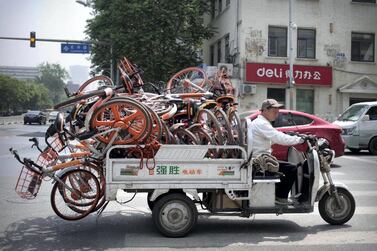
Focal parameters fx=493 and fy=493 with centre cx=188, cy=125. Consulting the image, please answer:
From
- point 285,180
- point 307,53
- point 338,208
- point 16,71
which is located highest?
point 16,71

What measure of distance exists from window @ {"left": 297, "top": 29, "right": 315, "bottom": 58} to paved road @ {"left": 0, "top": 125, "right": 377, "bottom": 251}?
64.1ft

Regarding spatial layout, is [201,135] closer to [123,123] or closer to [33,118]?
[123,123]

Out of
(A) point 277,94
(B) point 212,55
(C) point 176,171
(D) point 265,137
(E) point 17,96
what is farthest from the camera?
(E) point 17,96

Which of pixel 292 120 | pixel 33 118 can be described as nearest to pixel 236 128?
pixel 292 120

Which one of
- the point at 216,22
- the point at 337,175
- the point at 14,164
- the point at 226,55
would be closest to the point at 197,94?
the point at 337,175

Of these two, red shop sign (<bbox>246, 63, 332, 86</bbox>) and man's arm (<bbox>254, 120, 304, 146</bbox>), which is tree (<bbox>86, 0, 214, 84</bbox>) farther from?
man's arm (<bbox>254, 120, 304, 146</bbox>)

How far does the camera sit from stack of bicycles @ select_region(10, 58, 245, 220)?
6020 millimetres

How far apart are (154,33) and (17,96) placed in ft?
189

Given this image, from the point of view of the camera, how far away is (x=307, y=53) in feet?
88.4

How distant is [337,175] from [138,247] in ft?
24.3

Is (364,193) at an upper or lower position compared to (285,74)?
lower

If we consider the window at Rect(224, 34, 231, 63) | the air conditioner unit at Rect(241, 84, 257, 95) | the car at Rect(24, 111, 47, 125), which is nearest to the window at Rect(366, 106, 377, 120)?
the air conditioner unit at Rect(241, 84, 257, 95)

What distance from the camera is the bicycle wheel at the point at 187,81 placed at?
8.59 meters

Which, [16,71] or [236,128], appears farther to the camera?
[16,71]
